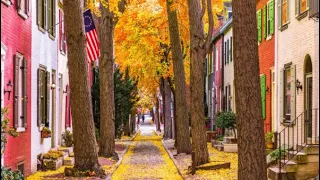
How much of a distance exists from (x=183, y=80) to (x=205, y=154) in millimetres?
8403

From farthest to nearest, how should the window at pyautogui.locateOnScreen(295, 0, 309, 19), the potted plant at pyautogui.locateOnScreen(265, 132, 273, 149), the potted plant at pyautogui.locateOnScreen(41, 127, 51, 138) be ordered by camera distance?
the potted plant at pyautogui.locateOnScreen(265, 132, 273, 149), the potted plant at pyautogui.locateOnScreen(41, 127, 51, 138), the window at pyautogui.locateOnScreen(295, 0, 309, 19)

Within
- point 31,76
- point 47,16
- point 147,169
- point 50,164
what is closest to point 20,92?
point 31,76

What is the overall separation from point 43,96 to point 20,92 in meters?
4.32

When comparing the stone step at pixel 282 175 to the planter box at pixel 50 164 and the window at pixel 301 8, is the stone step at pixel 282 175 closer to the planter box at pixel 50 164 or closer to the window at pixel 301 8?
the window at pixel 301 8

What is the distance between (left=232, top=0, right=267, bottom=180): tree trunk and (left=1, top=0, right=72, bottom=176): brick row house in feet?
17.8

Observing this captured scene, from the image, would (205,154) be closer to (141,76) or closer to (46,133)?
(46,133)

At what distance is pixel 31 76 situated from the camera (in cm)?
1888

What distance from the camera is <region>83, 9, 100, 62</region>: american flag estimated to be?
25.3 metres

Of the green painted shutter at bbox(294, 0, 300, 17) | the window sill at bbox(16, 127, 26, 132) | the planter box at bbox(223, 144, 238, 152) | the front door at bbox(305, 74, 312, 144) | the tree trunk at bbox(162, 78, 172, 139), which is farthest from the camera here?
the tree trunk at bbox(162, 78, 172, 139)

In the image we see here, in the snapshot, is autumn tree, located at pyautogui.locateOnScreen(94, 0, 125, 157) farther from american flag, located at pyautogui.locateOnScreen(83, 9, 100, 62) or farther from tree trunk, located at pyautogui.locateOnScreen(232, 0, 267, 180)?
tree trunk, located at pyautogui.locateOnScreen(232, 0, 267, 180)

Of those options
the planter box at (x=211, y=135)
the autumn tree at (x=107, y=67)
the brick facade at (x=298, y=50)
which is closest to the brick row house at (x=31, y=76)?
the autumn tree at (x=107, y=67)

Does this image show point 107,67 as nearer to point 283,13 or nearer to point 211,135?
point 283,13

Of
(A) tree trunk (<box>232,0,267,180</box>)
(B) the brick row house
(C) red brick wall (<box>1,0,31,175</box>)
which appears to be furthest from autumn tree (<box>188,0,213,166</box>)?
(A) tree trunk (<box>232,0,267,180</box>)

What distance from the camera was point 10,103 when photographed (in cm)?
1600
